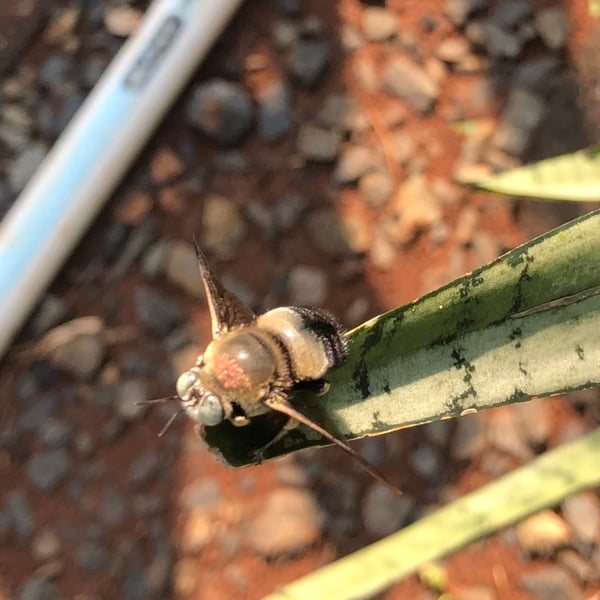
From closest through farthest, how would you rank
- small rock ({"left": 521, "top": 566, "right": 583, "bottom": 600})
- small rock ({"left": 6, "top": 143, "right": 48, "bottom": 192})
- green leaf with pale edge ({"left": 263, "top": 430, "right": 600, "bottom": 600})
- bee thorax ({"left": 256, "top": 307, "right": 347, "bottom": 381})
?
green leaf with pale edge ({"left": 263, "top": 430, "right": 600, "bottom": 600}), bee thorax ({"left": 256, "top": 307, "right": 347, "bottom": 381}), small rock ({"left": 521, "top": 566, "right": 583, "bottom": 600}), small rock ({"left": 6, "top": 143, "right": 48, "bottom": 192})

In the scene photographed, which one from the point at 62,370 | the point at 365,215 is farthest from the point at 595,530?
the point at 62,370

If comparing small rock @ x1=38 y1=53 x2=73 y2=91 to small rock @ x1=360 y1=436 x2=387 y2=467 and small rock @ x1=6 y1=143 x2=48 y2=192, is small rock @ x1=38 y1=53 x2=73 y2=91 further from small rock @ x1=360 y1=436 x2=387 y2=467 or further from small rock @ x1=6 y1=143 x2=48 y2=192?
small rock @ x1=360 y1=436 x2=387 y2=467

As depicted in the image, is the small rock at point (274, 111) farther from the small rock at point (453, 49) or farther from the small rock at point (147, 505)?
the small rock at point (147, 505)

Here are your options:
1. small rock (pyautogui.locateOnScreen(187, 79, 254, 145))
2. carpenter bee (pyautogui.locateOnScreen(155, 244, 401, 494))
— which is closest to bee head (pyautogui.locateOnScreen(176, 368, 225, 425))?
carpenter bee (pyautogui.locateOnScreen(155, 244, 401, 494))

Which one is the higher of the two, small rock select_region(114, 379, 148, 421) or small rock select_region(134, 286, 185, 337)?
small rock select_region(134, 286, 185, 337)

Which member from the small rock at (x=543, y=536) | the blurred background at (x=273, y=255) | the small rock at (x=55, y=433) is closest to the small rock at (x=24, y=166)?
the blurred background at (x=273, y=255)
